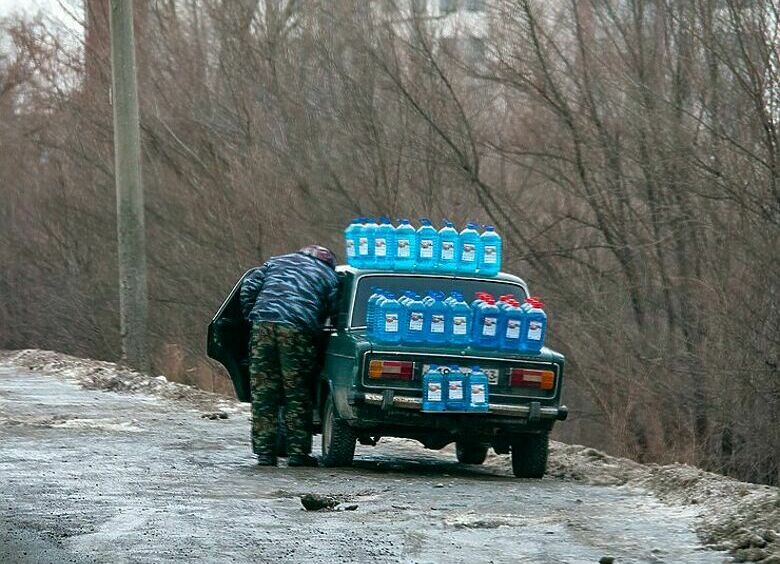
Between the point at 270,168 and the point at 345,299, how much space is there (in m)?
15.6

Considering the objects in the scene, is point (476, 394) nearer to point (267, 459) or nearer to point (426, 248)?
point (426, 248)

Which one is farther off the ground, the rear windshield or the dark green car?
the rear windshield

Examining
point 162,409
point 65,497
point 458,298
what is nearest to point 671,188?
point 162,409

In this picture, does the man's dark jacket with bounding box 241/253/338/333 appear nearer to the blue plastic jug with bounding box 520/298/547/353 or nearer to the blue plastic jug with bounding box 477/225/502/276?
the blue plastic jug with bounding box 477/225/502/276

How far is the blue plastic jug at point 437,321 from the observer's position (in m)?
12.2

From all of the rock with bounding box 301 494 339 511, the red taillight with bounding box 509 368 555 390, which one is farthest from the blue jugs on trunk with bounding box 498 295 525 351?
the rock with bounding box 301 494 339 511

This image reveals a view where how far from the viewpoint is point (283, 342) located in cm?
1251

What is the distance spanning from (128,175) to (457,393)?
37.5 feet

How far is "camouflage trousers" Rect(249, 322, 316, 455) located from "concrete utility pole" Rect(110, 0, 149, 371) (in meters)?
9.93

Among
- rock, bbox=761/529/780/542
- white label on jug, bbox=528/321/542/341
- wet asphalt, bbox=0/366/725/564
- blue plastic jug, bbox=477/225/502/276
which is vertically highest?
blue plastic jug, bbox=477/225/502/276

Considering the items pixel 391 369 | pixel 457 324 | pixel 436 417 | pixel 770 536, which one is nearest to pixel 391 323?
pixel 391 369

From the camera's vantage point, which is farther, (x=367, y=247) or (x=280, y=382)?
(x=367, y=247)

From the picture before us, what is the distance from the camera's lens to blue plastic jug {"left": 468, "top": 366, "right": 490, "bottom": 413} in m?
11.9

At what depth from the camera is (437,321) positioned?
40.0 feet
